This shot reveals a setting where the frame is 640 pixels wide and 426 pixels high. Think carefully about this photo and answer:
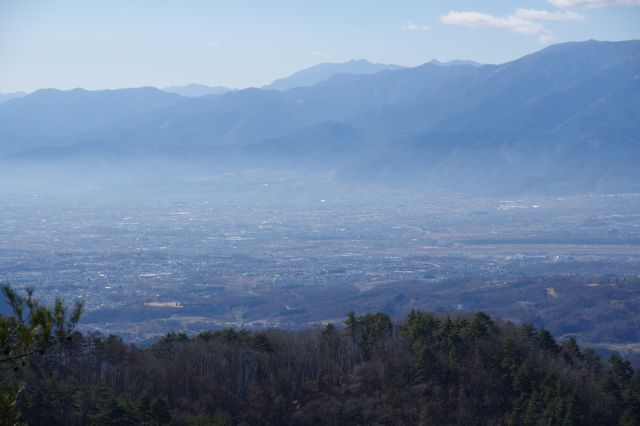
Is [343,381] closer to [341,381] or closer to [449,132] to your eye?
[341,381]

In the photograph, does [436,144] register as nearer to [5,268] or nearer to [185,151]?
[185,151]

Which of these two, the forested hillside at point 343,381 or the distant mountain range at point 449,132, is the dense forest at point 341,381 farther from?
the distant mountain range at point 449,132

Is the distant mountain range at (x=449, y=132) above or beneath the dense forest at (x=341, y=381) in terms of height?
above

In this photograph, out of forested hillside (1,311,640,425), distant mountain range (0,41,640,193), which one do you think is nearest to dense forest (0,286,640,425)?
forested hillside (1,311,640,425)

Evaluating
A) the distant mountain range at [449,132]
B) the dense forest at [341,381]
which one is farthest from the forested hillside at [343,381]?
the distant mountain range at [449,132]

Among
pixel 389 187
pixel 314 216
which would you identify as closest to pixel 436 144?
pixel 389 187

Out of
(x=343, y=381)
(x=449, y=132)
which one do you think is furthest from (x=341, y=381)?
(x=449, y=132)

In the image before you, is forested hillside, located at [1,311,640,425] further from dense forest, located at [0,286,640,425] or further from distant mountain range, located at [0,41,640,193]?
distant mountain range, located at [0,41,640,193]
